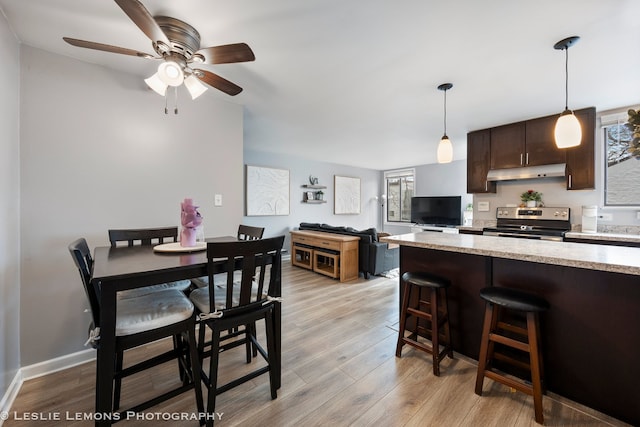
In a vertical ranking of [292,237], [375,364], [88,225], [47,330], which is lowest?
[375,364]

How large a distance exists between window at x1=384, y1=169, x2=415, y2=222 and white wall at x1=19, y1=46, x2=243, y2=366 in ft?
20.7

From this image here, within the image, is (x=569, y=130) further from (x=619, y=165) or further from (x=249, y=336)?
(x=249, y=336)

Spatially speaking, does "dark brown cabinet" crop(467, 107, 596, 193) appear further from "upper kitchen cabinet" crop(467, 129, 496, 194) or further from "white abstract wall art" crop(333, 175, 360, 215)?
"white abstract wall art" crop(333, 175, 360, 215)

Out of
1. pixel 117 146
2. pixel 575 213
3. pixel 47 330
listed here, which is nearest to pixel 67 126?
pixel 117 146

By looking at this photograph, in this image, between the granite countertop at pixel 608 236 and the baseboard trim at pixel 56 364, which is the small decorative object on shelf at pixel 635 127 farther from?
the baseboard trim at pixel 56 364

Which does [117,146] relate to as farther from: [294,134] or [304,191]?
[304,191]

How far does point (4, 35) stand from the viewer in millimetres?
1595

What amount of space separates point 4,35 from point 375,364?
10.9 ft

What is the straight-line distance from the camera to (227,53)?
1594mm

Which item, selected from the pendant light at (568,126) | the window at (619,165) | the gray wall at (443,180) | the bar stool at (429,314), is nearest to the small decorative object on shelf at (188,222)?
the bar stool at (429,314)

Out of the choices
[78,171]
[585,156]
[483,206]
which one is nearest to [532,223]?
[483,206]

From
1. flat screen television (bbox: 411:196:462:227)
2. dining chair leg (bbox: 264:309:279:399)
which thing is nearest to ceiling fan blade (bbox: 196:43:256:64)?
dining chair leg (bbox: 264:309:279:399)

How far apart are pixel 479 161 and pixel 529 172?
68 centimetres

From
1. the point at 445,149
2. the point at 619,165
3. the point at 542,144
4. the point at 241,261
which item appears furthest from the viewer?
the point at 542,144
